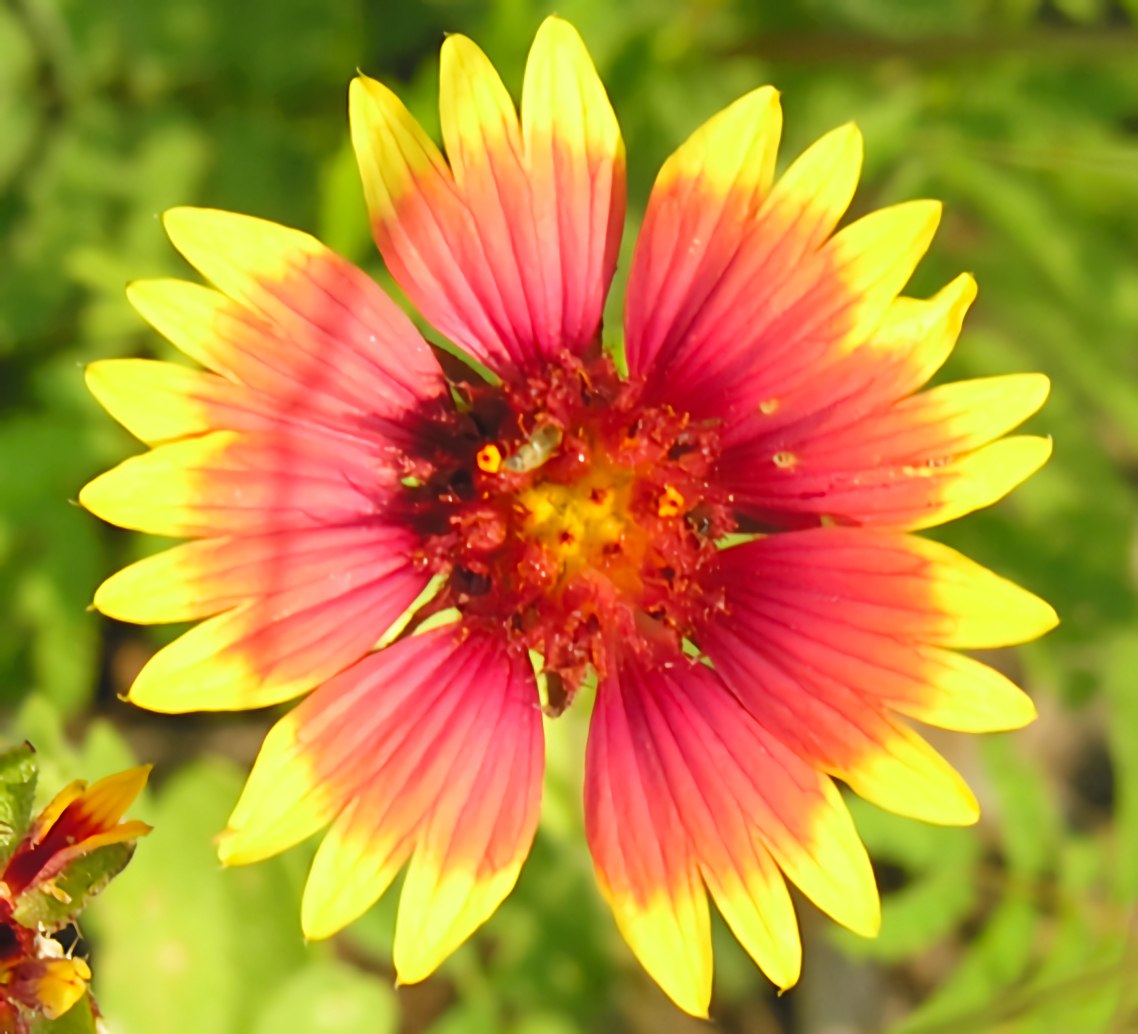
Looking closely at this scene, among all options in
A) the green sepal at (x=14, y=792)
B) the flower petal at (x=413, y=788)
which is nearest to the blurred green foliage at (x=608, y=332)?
the green sepal at (x=14, y=792)

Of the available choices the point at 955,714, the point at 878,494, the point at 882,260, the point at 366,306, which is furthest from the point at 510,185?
the point at 955,714

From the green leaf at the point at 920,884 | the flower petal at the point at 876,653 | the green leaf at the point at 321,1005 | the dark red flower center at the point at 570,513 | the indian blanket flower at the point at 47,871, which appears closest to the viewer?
the indian blanket flower at the point at 47,871

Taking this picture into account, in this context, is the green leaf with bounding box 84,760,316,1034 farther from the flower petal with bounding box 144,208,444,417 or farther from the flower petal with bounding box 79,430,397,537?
the flower petal with bounding box 144,208,444,417

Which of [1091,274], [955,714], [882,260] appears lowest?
[955,714]

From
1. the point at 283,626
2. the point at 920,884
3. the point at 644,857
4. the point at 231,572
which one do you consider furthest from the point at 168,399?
the point at 920,884

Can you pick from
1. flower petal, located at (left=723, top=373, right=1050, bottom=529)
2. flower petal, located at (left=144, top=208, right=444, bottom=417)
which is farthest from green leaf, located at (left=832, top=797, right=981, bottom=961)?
flower petal, located at (left=144, top=208, right=444, bottom=417)

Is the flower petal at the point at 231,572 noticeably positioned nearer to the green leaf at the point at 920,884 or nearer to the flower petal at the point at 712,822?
the flower petal at the point at 712,822

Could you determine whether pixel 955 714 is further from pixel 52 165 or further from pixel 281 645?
pixel 52 165
